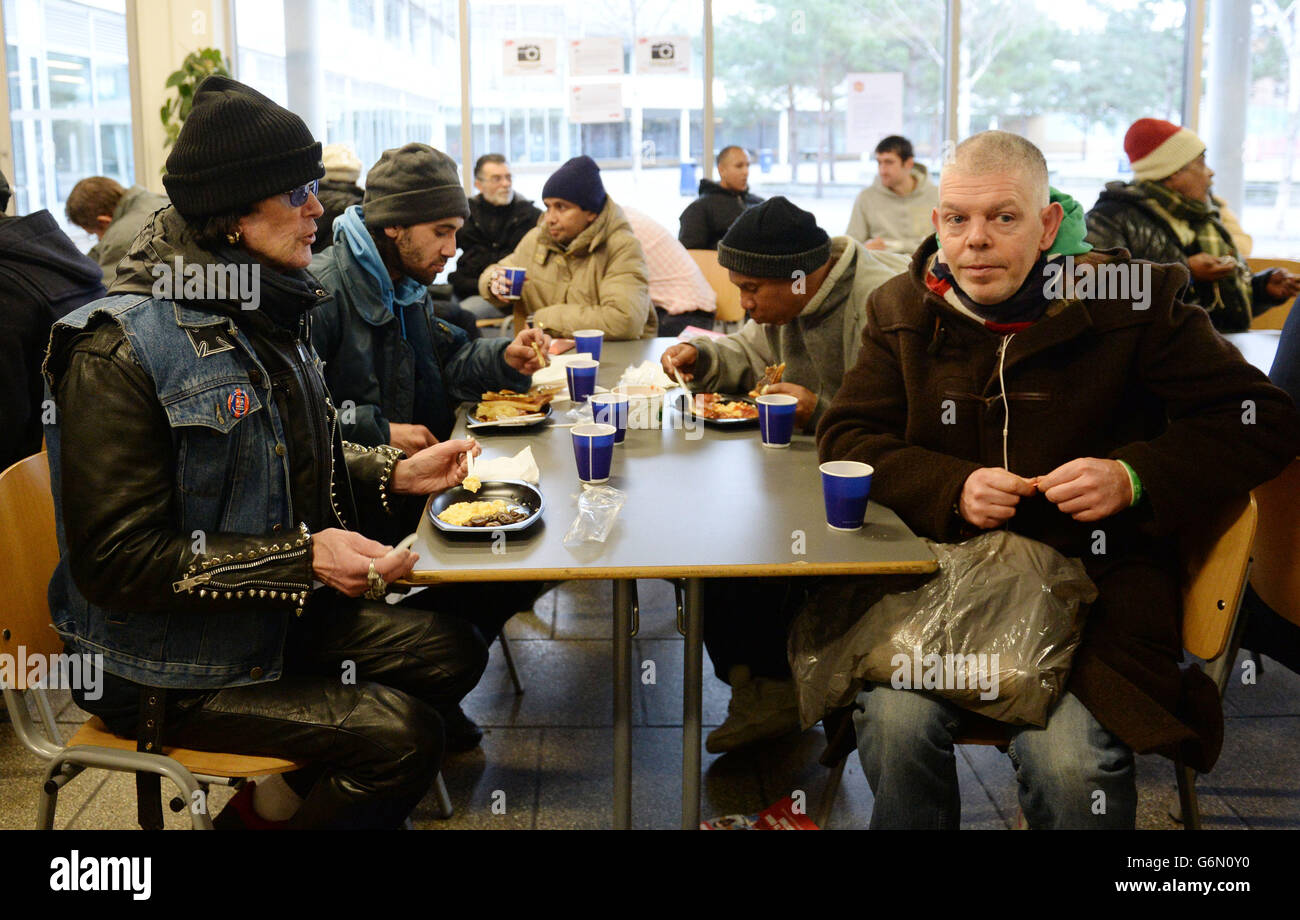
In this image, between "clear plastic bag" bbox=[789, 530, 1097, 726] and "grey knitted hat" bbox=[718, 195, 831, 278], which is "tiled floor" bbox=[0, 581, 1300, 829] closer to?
"clear plastic bag" bbox=[789, 530, 1097, 726]

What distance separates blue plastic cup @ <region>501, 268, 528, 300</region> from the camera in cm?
405

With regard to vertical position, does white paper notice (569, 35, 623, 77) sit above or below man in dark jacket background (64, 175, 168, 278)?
above

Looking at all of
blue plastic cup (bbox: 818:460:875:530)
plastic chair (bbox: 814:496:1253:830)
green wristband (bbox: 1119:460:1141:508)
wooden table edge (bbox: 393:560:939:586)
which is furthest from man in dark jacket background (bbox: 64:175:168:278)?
green wristband (bbox: 1119:460:1141:508)

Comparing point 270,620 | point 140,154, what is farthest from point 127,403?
point 140,154

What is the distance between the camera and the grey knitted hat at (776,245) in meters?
2.77

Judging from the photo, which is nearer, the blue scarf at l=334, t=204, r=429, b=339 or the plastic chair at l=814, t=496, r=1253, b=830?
the plastic chair at l=814, t=496, r=1253, b=830

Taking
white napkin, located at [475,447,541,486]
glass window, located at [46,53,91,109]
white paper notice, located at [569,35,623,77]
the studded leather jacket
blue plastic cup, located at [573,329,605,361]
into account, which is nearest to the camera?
the studded leather jacket

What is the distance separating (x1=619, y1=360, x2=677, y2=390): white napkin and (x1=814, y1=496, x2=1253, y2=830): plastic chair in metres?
1.19

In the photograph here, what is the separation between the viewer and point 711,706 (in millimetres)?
3037

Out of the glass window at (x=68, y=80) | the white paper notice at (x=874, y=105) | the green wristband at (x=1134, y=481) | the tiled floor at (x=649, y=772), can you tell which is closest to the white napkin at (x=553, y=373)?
the tiled floor at (x=649, y=772)

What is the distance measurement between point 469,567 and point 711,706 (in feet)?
4.73

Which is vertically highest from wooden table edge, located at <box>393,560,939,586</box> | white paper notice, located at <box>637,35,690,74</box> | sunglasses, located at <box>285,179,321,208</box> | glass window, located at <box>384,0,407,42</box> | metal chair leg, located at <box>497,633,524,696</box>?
glass window, located at <box>384,0,407,42</box>

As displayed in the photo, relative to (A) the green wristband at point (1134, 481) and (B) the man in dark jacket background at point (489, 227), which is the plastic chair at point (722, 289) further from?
(A) the green wristband at point (1134, 481)
